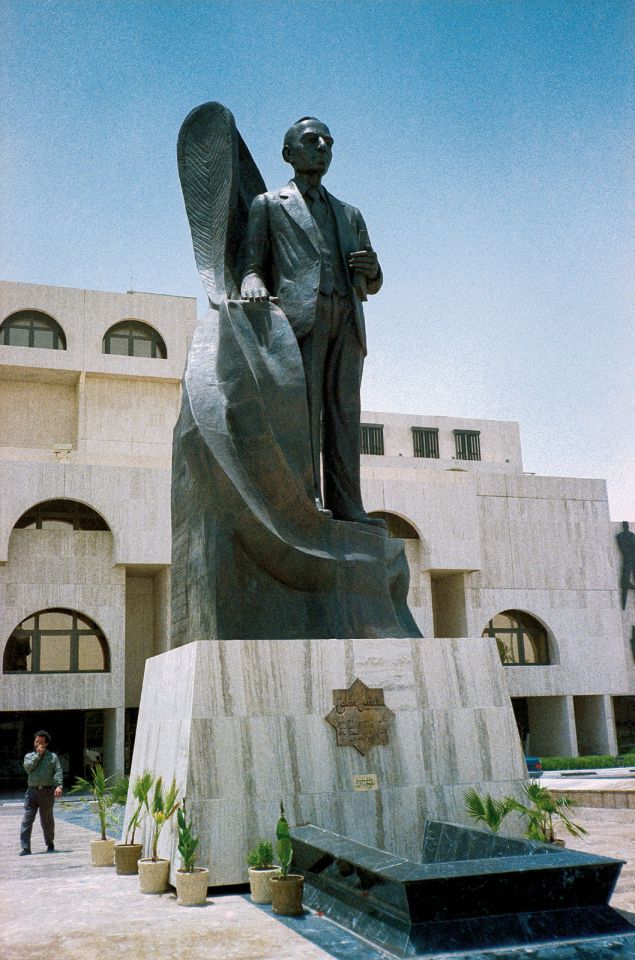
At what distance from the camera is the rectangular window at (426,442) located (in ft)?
145

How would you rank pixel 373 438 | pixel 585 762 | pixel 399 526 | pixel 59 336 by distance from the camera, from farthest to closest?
1. pixel 373 438
2. pixel 59 336
3. pixel 399 526
4. pixel 585 762

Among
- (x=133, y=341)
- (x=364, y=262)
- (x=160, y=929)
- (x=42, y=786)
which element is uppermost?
(x=133, y=341)

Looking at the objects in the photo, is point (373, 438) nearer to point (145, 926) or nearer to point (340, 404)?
point (340, 404)

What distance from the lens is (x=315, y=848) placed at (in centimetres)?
531

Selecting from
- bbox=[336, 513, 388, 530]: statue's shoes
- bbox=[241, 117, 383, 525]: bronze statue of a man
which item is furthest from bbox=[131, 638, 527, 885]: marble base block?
bbox=[241, 117, 383, 525]: bronze statue of a man

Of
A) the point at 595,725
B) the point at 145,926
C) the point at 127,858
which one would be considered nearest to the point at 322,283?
the point at 127,858

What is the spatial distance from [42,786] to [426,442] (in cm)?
3581

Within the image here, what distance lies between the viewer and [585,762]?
27.4 meters

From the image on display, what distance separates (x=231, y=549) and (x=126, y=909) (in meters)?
2.49

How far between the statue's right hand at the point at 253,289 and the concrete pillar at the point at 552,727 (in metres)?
26.1

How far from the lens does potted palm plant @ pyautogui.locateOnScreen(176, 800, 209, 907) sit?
5.47 m

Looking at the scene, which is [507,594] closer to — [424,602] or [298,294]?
[424,602]

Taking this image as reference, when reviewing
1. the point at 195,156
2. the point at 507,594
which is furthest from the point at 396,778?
the point at 507,594

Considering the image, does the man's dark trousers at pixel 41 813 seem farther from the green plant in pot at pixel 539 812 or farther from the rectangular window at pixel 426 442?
the rectangular window at pixel 426 442
